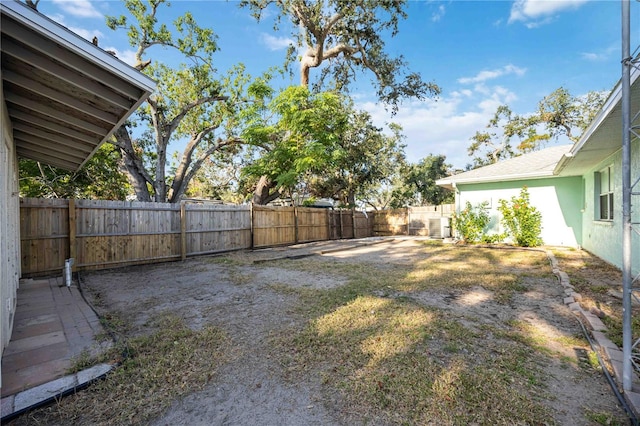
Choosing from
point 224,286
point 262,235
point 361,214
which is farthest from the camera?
point 361,214

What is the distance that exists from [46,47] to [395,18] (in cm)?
1285

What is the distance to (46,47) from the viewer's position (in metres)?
2.64

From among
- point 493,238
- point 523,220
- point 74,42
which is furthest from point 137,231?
point 523,220

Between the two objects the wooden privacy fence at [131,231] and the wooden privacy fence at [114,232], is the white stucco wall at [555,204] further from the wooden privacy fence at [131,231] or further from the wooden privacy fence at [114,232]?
the wooden privacy fence at [114,232]

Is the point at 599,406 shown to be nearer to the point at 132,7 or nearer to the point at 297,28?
the point at 297,28

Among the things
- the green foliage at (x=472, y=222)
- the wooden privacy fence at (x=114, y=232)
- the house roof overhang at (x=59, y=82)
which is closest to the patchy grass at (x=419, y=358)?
the house roof overhang at (x=59, y=82)

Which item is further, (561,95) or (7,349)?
(561,95)

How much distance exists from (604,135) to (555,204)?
6.06 m

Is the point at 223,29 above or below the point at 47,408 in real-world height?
above

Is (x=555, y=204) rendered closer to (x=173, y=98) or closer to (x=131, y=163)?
(x=131, y=163)

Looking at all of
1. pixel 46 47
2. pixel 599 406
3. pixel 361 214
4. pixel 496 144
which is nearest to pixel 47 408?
pixel 46 47

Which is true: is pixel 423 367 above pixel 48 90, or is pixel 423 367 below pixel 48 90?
below

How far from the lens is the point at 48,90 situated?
10.9ft

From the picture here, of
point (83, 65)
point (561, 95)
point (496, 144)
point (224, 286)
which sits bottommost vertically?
point (224, 286)
